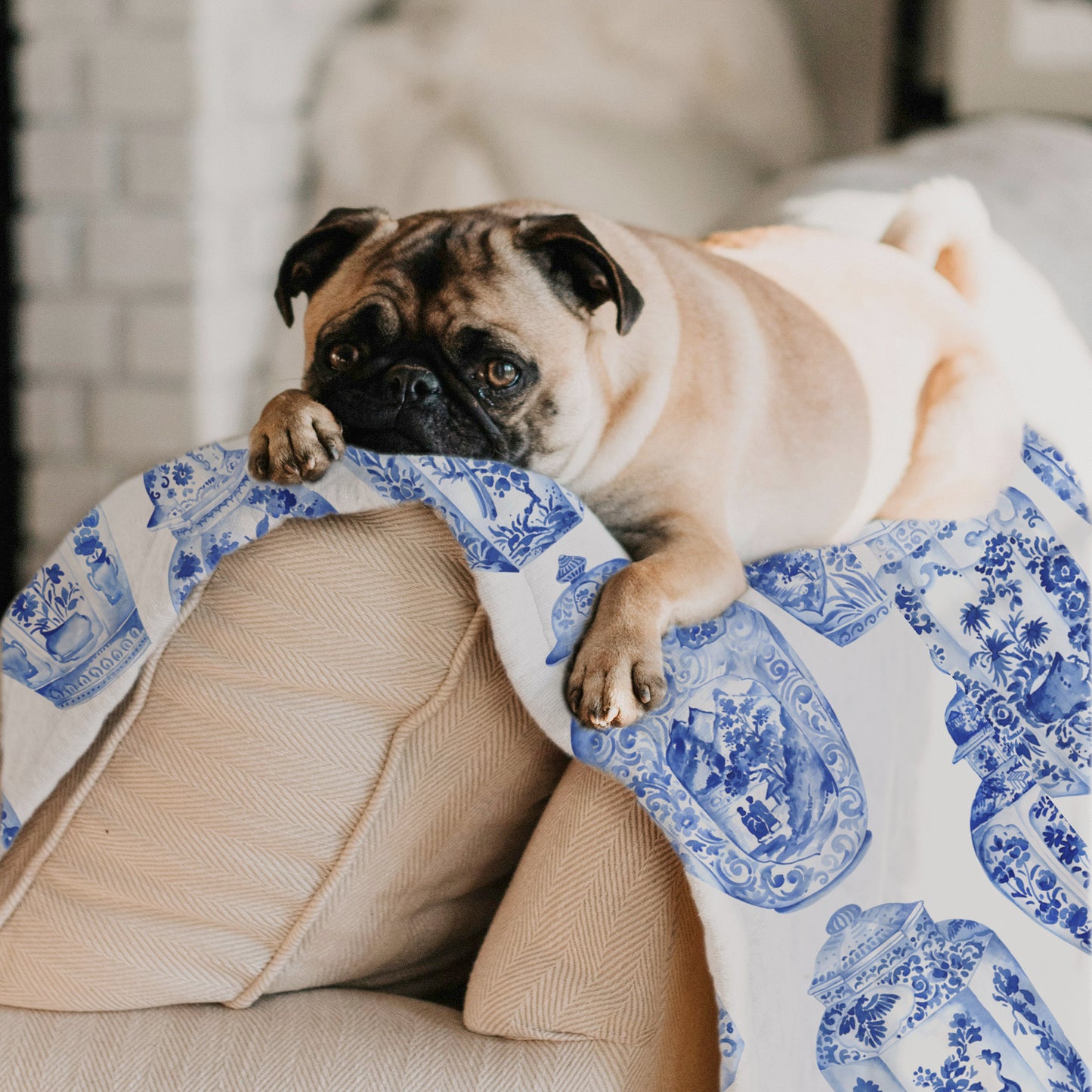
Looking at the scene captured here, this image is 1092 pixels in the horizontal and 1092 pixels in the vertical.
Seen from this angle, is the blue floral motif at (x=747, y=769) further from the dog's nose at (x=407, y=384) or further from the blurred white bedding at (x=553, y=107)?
the blurred white bedding at (x=553, y=107)

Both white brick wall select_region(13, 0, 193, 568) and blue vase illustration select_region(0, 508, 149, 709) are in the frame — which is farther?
white brick wall select_region(13, 0, 193, 568)

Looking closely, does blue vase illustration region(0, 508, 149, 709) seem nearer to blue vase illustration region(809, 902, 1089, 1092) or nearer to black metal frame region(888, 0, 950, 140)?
blue vase illustration region(809, 902, 1089, 1092)

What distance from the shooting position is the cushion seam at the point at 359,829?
0.83 m

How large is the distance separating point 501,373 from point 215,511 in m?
0.33

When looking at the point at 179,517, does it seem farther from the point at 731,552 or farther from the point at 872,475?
the point at 872,475

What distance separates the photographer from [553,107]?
2762 millimetres

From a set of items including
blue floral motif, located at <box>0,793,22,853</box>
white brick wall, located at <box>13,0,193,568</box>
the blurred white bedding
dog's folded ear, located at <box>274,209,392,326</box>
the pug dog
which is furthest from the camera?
the blurred white bedding

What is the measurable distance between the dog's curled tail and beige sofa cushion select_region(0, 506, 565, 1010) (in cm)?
108

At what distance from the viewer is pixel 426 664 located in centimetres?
83

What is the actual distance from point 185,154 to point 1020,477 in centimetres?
193

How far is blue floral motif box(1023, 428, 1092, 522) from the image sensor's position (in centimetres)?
116

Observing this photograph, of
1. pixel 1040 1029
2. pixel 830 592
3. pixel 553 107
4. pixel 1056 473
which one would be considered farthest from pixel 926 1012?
pixel 553 107

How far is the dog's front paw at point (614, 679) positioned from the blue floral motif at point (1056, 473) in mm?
529

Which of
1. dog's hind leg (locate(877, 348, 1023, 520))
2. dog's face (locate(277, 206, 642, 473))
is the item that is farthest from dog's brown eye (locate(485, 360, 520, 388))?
dog's hind leg (locate(877, 348, 1023, 520))
